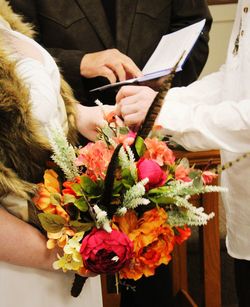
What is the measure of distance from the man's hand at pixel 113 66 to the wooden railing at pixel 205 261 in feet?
0.98

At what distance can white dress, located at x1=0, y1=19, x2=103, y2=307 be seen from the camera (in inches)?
39.3

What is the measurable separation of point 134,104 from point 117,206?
1.33ft

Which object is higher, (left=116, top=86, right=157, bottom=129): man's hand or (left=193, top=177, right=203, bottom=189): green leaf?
(left=193, top=177, right=203, bottom=189): green leaf


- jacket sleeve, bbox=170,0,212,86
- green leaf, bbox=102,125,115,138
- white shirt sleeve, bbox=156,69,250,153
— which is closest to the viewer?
green leaf, bbox=102,125,115,138

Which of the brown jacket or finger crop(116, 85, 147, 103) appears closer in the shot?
finger crop(116, 85, 147, 103)

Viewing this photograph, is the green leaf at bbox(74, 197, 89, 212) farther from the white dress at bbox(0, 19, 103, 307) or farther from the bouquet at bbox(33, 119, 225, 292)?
the white dress at bbox(0, 19, 103, 307)

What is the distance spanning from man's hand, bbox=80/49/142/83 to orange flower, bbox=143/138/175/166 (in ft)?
1.84

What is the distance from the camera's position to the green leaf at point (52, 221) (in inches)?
33.9

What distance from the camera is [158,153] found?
91 centimetres

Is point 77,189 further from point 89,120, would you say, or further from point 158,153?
point 89,120

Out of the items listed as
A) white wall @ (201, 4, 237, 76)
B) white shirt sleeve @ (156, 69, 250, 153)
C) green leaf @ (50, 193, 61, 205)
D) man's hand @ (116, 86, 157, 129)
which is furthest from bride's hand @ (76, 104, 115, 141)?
white wall @ (201, 4, 237, 76)

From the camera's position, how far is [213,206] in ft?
5.34

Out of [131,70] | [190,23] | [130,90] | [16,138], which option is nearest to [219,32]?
[190,23]

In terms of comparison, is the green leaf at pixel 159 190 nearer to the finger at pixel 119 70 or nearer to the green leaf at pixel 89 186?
the green leaf at pixel 89 186
